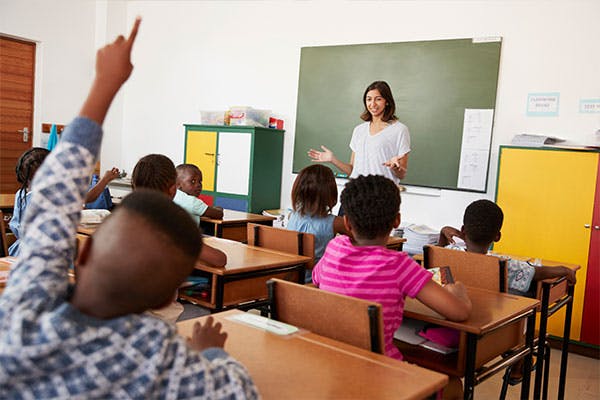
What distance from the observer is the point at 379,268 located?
1.73 metres

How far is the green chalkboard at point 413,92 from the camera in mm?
4879

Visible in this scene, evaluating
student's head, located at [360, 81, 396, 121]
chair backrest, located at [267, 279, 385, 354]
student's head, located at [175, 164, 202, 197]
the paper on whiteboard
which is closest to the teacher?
student's head, located at [360, 81, 396, 121]

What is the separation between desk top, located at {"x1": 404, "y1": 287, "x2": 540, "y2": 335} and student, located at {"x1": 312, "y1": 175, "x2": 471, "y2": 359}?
2.1 inches

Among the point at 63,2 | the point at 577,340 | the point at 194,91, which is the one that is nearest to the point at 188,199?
the point at 577,340

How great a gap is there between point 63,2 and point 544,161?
233 inches

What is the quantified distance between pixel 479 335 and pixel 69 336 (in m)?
1.37

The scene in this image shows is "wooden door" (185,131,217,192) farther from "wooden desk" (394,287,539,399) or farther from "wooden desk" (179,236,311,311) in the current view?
"wooden desk" (394,287,539,399)

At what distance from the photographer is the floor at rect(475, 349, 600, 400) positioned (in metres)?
3.32

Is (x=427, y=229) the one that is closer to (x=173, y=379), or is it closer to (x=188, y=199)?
(x=188, y=199)

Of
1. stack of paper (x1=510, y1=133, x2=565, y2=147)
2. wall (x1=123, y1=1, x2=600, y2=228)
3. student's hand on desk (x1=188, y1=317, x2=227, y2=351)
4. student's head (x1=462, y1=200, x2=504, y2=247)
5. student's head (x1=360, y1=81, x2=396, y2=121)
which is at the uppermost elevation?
wall (x1=123, y1=1, x2=600, y2=228)

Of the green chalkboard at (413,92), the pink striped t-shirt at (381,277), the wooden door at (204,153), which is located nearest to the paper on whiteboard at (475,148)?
the green chalkboard at (413,92)

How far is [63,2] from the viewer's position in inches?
282

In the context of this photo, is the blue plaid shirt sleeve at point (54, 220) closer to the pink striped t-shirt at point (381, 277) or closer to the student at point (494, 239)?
the pink striped t-shirt at point (381, 277)

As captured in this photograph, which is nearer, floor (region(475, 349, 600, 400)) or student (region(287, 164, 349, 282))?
student (region(287, 164, 349, 282))
